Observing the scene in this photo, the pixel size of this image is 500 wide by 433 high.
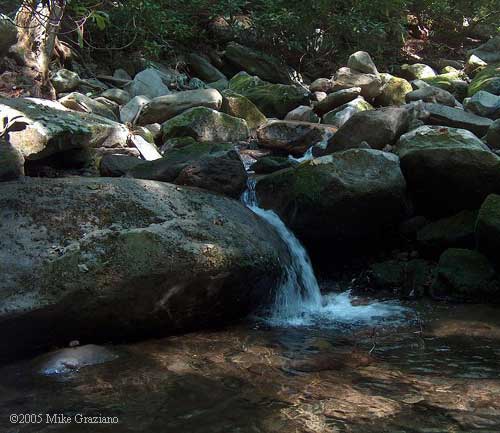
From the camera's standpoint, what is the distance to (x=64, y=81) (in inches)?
366

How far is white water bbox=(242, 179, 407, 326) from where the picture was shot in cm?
474

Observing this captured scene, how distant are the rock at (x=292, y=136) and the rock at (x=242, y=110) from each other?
3.89 feet

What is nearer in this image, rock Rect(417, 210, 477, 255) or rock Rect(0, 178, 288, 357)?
rock Rect(0, 178, 288, 357)

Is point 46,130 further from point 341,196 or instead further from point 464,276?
point 464,276

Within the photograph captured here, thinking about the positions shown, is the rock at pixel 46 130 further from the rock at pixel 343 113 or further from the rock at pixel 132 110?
the rock at pixel 343 113

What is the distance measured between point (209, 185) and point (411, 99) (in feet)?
21.8

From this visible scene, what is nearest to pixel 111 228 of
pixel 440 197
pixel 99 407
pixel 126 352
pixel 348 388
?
pixel 126 352

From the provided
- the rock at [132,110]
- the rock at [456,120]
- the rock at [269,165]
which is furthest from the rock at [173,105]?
the rock at [456,120]

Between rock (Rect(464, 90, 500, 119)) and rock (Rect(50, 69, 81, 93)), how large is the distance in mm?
7077

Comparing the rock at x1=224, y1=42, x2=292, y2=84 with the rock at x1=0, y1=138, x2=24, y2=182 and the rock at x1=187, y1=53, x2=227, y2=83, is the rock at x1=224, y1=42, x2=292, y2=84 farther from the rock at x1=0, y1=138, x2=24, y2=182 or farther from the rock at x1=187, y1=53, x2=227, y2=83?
the rock at x1=0, y1=138, x2=24, y2=182

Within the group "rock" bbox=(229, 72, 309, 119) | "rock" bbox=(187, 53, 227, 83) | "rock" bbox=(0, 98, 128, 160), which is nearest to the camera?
"rock" bbox=(0, 98, 128, 160)

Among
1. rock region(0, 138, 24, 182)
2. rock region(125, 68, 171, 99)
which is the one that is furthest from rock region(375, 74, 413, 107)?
rock region(0, 138, 24, 182)

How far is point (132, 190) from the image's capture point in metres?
4.38

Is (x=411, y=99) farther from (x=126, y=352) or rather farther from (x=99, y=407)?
(x=99, y=407)
